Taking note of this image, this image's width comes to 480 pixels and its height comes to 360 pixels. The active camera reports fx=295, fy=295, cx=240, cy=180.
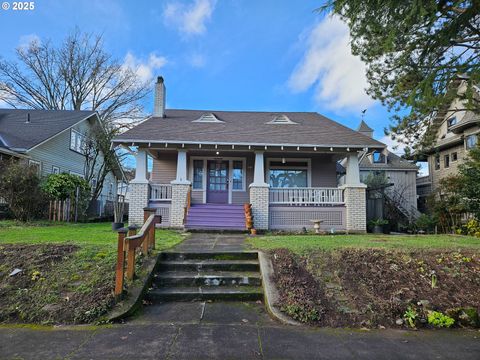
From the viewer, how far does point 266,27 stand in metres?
11.9

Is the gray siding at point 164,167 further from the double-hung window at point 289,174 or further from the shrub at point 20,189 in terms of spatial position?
the shrub at point 20,189

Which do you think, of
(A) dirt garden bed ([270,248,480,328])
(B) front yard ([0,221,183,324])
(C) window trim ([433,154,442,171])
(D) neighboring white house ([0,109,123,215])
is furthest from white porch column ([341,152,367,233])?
(D) neighboring white house ([0,109,123,215])

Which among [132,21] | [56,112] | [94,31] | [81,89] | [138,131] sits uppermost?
[94,31]

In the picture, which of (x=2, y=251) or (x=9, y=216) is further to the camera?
(x=9, y=216)

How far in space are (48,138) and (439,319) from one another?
61.5ft

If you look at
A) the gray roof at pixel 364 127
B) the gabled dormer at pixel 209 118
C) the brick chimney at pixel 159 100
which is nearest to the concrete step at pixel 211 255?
the gabled dormer at pixel 209 118

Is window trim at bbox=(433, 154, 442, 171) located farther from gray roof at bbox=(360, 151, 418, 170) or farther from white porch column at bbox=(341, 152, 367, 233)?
white porch column at bbox=(341, 152, 367, 233)

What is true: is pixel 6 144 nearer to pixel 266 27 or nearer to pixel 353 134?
pixel 266 27

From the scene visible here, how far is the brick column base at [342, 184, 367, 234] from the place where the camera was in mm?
11109

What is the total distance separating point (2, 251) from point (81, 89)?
24260 millimetres

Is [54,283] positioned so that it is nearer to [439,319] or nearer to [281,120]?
[439,319]

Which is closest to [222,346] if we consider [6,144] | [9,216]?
[9,216]

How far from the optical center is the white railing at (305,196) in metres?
11.4

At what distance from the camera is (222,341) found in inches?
128
